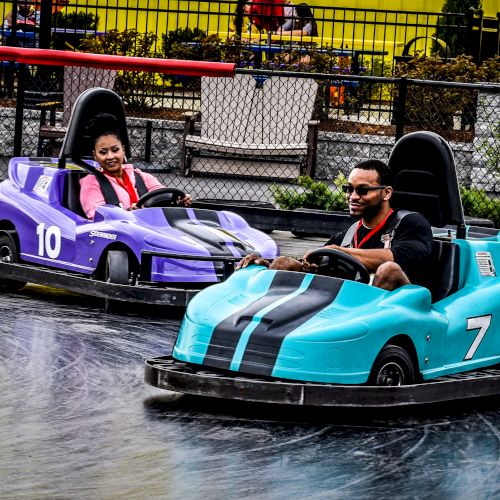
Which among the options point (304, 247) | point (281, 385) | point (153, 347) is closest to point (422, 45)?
point (304, 247)

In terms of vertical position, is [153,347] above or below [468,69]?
below

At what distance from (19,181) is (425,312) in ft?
13.7

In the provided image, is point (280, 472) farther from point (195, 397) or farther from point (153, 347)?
point (153, 347)

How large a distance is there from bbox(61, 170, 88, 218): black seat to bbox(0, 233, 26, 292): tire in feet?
1.48

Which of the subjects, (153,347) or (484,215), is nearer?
(153,347)

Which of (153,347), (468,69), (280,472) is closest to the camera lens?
(280,472)

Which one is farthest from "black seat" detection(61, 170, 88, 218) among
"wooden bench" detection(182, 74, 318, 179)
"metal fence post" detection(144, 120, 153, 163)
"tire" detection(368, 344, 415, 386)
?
"metal fence post" detection(144, 120, 153, 163)

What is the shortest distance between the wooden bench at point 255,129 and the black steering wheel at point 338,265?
850 cm

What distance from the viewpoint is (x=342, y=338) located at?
20.4 feet

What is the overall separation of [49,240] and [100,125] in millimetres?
904

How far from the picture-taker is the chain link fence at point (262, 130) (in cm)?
1557

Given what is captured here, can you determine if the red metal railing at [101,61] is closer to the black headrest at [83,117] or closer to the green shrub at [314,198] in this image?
the green shrub at [314,198]

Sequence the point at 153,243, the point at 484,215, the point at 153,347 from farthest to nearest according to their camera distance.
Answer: the point at 484,215, the point at 153,243, the point at 153,347

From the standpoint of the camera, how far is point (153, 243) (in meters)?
8.98
